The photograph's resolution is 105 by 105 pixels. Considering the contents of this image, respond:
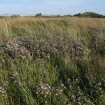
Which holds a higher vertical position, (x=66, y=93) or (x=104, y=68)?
(x=104, y=68)

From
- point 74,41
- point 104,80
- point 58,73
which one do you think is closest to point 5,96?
point 58,73

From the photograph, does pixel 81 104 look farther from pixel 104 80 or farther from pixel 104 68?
pixel 104 68

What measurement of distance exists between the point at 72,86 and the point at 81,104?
54 cm

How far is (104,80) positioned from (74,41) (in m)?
2.73

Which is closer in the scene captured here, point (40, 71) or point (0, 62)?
point (40, 71)

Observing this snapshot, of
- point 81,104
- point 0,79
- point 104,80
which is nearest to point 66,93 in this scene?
point 81,104

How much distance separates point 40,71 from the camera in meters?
3.86

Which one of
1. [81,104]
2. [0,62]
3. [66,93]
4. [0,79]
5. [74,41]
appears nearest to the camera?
[81,104]

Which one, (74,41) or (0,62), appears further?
(74,41)

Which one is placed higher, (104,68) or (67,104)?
(104,68)

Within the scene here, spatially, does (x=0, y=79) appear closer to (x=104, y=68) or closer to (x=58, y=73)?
(x=58, y=73)

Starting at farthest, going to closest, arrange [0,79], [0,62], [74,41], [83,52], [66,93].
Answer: [74,41] < [83,52] < [0,62] < [0,79] < [66,93]

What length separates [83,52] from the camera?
5062mm

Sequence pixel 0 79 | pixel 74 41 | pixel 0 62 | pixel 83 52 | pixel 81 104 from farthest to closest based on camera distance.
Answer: pixel 74 41 → pixel 83 52 → pixel 0 62 → pixel 0 79 → pixel 81 104
